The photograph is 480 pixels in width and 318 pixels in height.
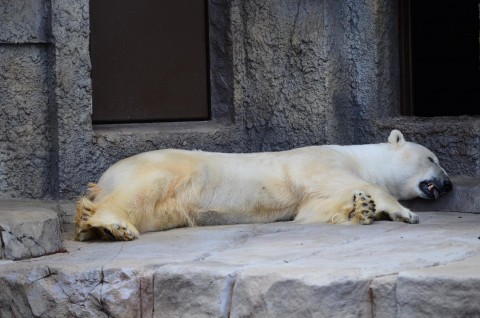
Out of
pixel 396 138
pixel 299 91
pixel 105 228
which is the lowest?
pixel 105 228

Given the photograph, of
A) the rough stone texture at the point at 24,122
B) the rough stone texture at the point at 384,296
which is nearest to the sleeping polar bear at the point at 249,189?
the rough stone texture at the point at 24,122

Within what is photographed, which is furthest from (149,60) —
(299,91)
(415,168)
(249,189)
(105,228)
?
(105,228)

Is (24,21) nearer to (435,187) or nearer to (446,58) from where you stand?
(435,187)

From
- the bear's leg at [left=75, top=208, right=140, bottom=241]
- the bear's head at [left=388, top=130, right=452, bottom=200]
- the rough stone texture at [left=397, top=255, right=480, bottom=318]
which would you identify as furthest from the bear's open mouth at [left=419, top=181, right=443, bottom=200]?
the rough stone texture at [left=397, top=255, right=480, bottom=318]

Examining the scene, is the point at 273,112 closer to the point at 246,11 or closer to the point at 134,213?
the point at 246,11

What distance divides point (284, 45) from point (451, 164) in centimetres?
137

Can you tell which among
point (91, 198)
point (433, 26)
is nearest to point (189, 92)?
point (91, 198)

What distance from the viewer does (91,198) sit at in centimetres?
528

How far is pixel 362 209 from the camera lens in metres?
5.27

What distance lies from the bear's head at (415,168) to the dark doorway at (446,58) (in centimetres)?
208

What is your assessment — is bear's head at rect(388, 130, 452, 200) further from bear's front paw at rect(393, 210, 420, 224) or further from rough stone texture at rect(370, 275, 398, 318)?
rough stone texture at rect(370, 275, 398, 318)

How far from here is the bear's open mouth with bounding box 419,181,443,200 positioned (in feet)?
20.0

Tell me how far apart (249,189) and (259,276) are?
213cm

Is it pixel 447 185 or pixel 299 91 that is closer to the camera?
pixel 447 185
